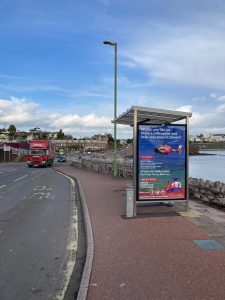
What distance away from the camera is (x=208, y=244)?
7199mm

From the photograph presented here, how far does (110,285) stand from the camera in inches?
205

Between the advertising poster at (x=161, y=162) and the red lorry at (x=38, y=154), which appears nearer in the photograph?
the advertising poster at (x=161, y=162)

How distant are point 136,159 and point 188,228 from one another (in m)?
2.39

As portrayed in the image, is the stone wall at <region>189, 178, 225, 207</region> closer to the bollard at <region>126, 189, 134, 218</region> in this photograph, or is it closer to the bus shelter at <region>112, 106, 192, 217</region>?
the bus shelter at <region>112, 106, 192, 217</region>

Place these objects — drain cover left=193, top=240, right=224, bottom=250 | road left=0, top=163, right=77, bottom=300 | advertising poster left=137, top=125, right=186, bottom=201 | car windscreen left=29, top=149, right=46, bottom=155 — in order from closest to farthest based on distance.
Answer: road left=0, top=163, right=77, bottom=300 < drain cover left=193, top=240, right=224, bottom=250 < advertising poster left=137, top=125, right=186, bottom=201 < car windscreen left=29, top=149, right=46, bottom=155

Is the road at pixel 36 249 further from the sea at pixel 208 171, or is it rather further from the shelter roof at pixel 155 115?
the sea at pixel 208 171

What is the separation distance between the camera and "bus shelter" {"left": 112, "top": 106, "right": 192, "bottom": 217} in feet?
34.1

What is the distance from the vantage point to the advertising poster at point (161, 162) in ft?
34.4

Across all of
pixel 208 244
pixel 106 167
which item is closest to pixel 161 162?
pixel 208 244

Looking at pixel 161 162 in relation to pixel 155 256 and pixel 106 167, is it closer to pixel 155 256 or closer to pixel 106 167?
pixel 155 256

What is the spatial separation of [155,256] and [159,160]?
4.41 metres

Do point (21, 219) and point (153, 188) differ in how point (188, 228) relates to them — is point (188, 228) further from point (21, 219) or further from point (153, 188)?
point (21, 219)

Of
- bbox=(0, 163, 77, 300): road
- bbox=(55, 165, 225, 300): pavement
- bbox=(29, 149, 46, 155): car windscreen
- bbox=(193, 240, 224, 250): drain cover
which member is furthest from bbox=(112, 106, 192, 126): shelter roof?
bbox=(29, 149, 46, 155): car windscreen

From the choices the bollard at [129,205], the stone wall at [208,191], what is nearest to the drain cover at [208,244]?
the bollard at [129,205]
